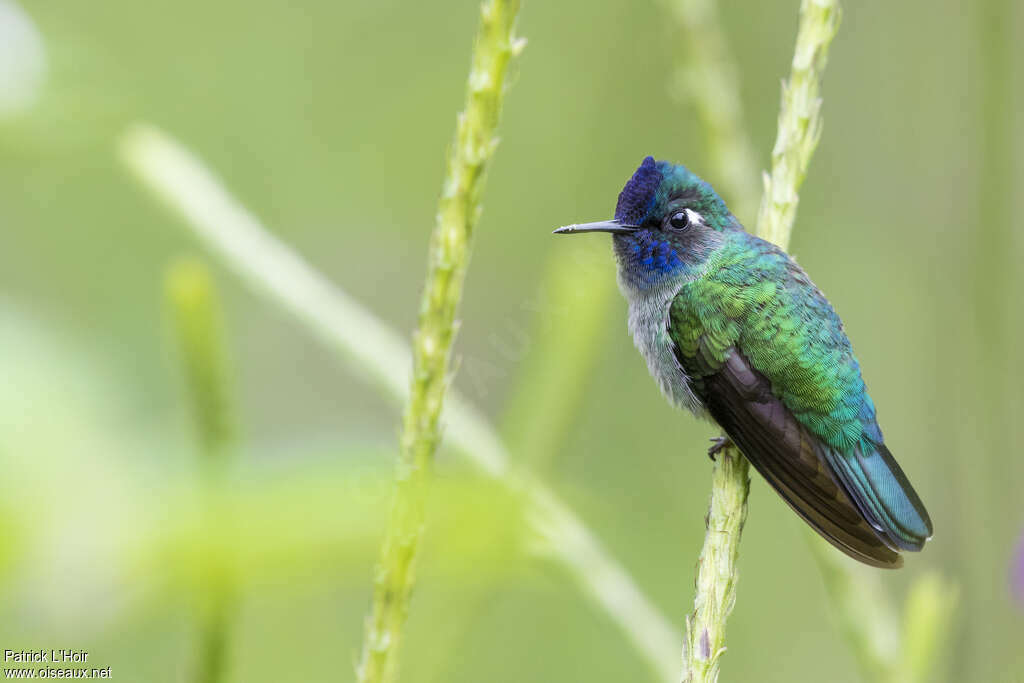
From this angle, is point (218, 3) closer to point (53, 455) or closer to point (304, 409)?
point (304, 409)

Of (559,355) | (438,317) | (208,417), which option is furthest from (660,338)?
(208,417)

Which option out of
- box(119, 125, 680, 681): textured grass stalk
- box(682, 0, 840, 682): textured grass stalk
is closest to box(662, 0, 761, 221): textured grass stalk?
box(682, 0, 840, 682): textured grass stalk

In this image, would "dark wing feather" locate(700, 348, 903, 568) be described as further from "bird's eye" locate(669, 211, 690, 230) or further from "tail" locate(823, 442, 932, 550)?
"bird's eye" locate(669, 211, 690, 230)

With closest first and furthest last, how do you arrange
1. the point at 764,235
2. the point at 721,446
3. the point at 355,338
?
the point at 355,338 → the point at 764,235 → the point at 721,446

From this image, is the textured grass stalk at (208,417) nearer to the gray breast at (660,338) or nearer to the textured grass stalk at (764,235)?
the textured grass stalk at (764,235)

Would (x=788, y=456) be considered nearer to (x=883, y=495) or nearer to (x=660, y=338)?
(x=883, y=495)

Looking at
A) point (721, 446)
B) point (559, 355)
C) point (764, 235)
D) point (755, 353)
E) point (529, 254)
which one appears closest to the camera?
Answer: point (559, 355)
